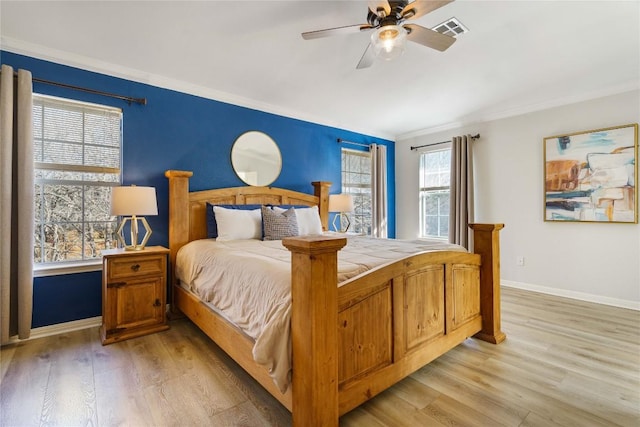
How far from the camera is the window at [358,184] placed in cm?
496

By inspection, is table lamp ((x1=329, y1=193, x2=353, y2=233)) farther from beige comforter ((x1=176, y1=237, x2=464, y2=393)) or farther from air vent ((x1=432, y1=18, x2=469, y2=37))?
air vent ((x1=432, y1=18, x2=469, y2=37))

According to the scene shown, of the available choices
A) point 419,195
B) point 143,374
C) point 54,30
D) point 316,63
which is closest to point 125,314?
point 143,374

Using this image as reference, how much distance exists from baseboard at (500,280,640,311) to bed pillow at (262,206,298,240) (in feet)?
10.7

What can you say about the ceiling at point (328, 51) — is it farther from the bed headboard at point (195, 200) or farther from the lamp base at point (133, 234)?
the lamp base at point (133, 234)

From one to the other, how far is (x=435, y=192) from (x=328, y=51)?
326 centimetres

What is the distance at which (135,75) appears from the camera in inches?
116

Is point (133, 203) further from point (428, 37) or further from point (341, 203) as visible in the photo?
point (428, 37)

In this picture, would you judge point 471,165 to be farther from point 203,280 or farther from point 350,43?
point 203,280

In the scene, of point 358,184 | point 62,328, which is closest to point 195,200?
point 62,328

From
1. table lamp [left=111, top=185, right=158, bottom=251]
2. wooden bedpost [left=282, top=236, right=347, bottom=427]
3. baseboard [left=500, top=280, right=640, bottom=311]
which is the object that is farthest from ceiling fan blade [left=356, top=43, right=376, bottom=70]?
baseboard [left=500, top=280, right=640, bottom=311]

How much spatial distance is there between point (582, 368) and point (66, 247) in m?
4.26

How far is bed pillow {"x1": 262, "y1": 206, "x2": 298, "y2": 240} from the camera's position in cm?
295

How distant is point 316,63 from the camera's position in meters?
2.87

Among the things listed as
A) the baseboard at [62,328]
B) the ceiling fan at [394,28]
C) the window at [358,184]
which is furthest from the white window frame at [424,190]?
the baseboard at [62,328]
